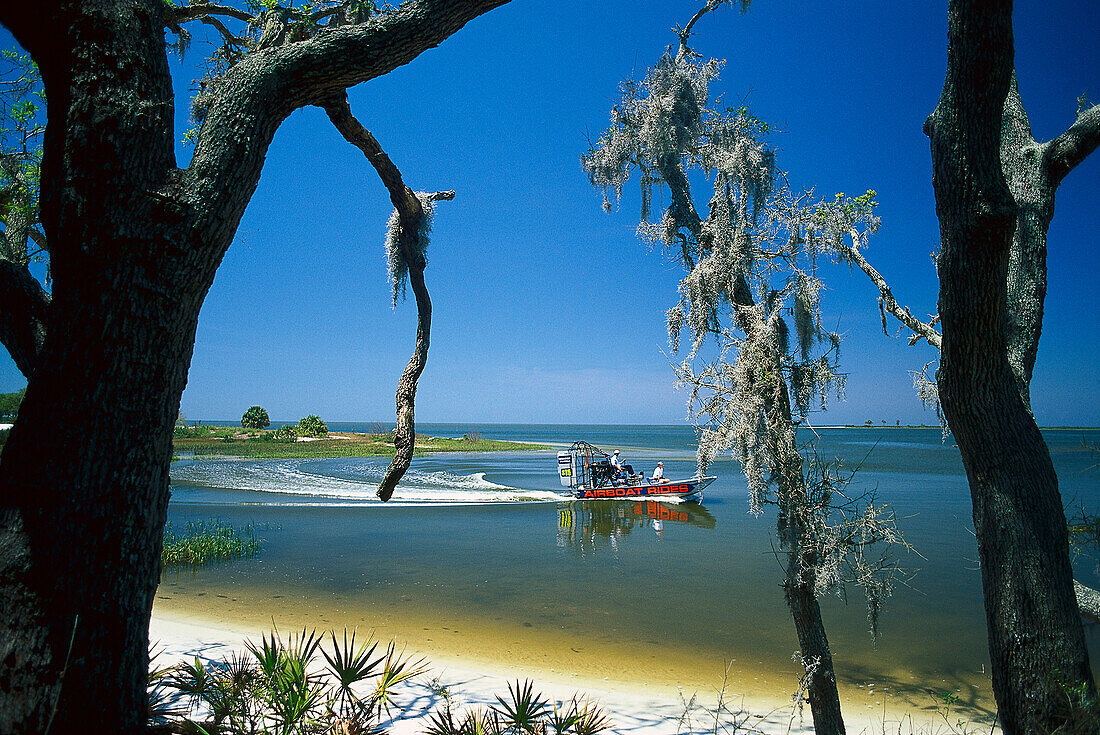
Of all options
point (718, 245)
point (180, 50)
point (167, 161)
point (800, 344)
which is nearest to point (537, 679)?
point (800, 344)

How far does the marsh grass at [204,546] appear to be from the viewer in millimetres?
13852

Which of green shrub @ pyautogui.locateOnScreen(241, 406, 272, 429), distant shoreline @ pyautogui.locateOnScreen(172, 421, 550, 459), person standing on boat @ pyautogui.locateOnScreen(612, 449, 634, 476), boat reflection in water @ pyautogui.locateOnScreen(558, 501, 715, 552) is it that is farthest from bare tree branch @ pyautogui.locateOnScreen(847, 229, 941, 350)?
green shrub @ pyautogui.locateOnScreen(241, 406, 272, 429)

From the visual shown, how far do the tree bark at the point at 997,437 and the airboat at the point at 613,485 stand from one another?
71.6 feet

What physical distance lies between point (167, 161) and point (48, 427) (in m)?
1.17

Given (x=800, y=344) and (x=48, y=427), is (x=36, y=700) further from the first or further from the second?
(x=800, y=344)

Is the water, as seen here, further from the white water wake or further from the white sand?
the white water wake

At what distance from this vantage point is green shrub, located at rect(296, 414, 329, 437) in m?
65.1

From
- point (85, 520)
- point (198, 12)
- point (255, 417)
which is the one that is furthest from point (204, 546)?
point (255, 417)

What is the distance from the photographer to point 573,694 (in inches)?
236

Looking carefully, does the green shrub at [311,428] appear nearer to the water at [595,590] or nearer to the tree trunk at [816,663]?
the water at [595,590]

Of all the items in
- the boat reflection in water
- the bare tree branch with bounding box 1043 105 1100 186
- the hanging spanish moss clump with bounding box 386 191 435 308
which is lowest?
the boat reflection in water

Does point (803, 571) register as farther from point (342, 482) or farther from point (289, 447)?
point (289, 447)

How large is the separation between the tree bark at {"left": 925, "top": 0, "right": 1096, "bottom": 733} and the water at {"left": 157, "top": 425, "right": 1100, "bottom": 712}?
3355 millimetres

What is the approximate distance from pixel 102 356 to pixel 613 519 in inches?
867
